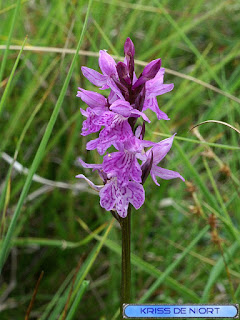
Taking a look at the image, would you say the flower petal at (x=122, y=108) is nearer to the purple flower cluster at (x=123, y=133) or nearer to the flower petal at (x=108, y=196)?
the purple flower cluster at (x=123, y=133)

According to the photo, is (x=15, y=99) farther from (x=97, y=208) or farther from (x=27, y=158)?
(x=97, y=208)

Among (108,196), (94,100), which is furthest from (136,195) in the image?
(94,100)

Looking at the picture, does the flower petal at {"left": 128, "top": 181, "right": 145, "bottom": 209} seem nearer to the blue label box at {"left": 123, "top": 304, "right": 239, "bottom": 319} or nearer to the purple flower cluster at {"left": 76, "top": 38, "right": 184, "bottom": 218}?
the purple flower cluster at {"left": 76, "top": 38, "right": 184, "bottom": 218}

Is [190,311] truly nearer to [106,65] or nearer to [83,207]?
[106,65]

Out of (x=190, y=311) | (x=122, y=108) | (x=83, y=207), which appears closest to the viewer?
(x=122, y=108)

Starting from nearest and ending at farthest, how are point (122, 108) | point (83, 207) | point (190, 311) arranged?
1. point (122, 108)
2. point (190, 311)
3. point (83, 207)

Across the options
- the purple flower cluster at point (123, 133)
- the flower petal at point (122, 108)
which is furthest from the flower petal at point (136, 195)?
the flower petal at point (122, 108)

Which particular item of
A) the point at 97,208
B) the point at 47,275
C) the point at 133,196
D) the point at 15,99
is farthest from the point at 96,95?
the point at 15,99

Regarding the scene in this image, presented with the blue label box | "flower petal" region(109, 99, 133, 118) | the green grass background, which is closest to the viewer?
"flower petal" region(109, 99, 133, 118)

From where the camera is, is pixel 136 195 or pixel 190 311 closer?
pixel 136 195

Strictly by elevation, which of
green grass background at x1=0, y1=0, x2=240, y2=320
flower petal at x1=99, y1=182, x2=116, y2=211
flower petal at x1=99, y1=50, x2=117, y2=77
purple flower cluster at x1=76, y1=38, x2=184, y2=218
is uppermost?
flower petal at x1=99, y1=50, x2=117, y2=77

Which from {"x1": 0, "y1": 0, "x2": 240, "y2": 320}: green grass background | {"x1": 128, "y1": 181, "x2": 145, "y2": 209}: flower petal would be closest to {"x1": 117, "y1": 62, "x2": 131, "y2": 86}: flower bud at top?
{"x1": 128, "y1": 181, "x2": 145, "y2": 209}: flower petal
